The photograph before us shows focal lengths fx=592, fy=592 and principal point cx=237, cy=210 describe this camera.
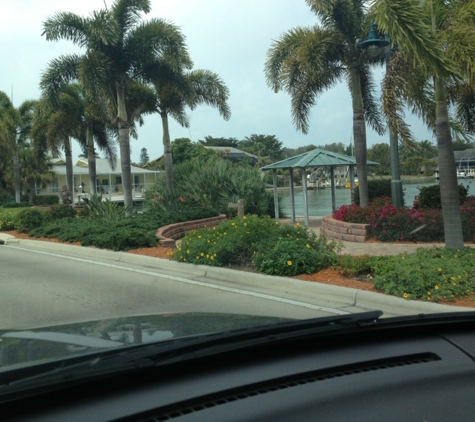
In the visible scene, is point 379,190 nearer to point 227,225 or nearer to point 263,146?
point 227,225

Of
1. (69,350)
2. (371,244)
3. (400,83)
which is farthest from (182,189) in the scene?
(69,350)

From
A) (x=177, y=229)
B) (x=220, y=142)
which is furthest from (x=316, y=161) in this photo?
(x=220, y=142)

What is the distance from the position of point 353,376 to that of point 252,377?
0.46 m

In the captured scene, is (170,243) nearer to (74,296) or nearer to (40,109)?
(74,296)

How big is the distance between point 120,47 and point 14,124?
2267 centimetres

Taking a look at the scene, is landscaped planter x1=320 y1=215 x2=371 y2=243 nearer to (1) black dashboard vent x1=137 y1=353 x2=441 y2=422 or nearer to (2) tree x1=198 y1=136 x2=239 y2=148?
(1) black dashboard vent x1=137 y1=353 x2=441 y2=422

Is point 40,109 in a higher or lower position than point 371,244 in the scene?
higher

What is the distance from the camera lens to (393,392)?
2.53 meters

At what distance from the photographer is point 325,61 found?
18391mm

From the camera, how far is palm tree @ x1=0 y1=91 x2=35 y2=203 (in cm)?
4128

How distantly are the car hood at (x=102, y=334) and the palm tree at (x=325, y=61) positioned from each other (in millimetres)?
14165

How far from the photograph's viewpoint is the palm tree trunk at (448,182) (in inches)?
389

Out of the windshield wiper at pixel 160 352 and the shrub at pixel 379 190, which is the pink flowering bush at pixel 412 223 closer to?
the shrub at pixel 379 190

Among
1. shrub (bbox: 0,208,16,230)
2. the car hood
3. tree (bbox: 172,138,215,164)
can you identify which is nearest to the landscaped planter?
the car hood
